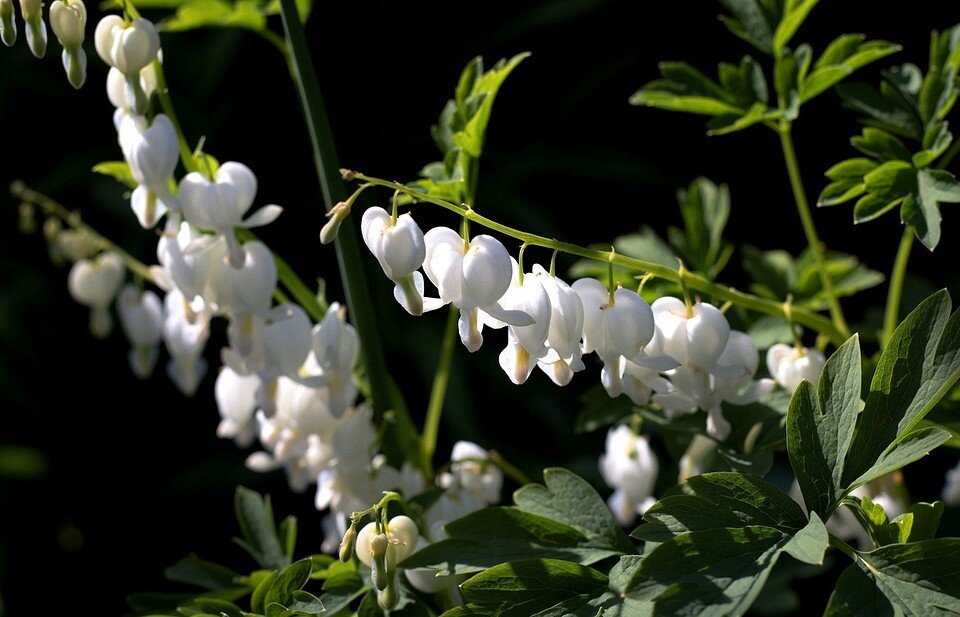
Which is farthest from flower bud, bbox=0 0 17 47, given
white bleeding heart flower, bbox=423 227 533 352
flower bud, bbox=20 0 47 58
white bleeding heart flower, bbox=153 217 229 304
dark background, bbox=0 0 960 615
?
dark background, bbox=0 0 960 615

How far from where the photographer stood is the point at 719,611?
0.76m

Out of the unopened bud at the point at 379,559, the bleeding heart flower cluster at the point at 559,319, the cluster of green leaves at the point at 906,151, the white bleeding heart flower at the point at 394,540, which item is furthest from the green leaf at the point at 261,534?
the cluster of green leaves at the point at 906,151

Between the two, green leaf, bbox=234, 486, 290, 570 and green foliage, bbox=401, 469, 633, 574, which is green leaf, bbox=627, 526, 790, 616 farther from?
green leaf, bbox=234, 486, 290, 570

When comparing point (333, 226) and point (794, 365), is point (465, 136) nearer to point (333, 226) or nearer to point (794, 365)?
point (333, 226)

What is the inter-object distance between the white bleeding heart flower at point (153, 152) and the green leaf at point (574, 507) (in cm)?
49

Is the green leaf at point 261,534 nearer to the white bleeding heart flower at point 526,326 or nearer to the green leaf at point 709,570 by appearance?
the white bleeding heart flower at point 526,326

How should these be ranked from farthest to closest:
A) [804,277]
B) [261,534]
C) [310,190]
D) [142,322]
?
[310,190] < [142,322] < [804,277] < [261,534]

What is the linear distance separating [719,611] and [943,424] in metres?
0.46

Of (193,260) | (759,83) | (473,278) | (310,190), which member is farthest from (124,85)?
(310,190)

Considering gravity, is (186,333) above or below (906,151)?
below

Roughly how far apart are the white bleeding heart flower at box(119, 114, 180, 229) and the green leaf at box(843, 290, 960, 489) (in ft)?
2.37

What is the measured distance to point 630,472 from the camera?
56.2 inches

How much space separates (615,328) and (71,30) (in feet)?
2.01

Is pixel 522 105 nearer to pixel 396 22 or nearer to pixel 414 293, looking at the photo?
pixel 396 22
